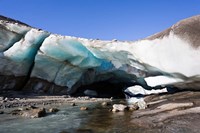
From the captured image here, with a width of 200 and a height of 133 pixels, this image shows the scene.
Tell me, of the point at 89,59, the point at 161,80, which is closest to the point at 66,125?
the point at 161,80

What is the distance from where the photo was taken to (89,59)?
24.8m

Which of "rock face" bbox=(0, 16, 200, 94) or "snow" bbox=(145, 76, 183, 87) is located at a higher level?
"rock face" bbox=(0, 16, 200, 94)

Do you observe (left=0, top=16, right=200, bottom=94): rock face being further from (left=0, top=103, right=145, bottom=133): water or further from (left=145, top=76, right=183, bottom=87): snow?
(left=0, top=103, right=145, bottom=133): water

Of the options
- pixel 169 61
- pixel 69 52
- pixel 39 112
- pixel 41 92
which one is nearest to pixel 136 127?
pixel 39 112

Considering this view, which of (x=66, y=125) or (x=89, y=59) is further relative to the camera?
(x=89, y=59)

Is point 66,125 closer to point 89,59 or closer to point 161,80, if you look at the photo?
point 161,80

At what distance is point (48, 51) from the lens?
77.1ft

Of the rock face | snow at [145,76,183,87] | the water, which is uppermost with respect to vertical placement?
the rock face

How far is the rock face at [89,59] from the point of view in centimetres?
1612

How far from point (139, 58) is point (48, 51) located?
7977 mm

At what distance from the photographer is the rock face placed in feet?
52.9

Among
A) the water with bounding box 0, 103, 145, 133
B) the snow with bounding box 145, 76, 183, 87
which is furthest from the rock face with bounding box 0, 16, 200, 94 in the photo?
the water with bounding box 0, 103, 145, 133

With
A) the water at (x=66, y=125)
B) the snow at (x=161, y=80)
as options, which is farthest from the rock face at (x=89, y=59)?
the water at (x=66, y=125)

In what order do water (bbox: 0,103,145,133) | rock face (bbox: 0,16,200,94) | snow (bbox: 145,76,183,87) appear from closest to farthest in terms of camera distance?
1. water (bbox: 0,103,145,133)
2. rock face (bbox: 0,16,200,94)
3. snow (bbox: 145,76,183,87)
